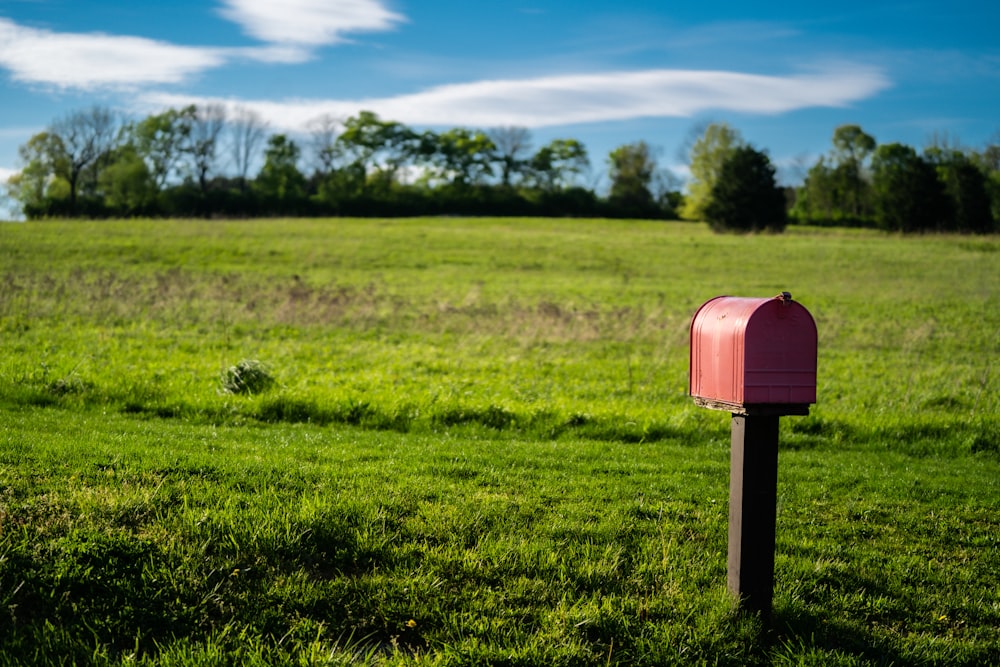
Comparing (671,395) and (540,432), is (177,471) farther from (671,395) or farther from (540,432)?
(671,395)

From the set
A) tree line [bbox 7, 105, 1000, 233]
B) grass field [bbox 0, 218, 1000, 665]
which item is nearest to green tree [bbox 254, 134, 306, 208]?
tree line [bbox 7, 105, 1000, 233]

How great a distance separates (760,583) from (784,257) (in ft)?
134

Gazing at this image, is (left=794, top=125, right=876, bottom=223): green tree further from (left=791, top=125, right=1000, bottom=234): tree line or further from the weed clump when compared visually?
the weed clump

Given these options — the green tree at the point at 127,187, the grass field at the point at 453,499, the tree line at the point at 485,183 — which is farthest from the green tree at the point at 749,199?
the green tree at the point at 127,187

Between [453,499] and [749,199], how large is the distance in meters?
62.3

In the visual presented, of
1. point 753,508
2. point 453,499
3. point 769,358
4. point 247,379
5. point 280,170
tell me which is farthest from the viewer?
point 280,170

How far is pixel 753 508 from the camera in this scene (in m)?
4.61

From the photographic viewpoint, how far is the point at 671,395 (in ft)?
42.3

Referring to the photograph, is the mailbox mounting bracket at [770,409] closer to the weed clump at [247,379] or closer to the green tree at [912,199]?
the weed clump at [247,379]

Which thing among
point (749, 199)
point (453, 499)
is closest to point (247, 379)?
point (453, 499)

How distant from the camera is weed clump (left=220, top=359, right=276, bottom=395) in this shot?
11.1 meters

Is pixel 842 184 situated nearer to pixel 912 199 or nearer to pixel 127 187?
pixel 912 199

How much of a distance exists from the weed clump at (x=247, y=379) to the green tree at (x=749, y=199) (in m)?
57.5

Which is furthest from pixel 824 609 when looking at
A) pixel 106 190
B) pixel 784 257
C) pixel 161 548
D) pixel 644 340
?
pixel 106 190
